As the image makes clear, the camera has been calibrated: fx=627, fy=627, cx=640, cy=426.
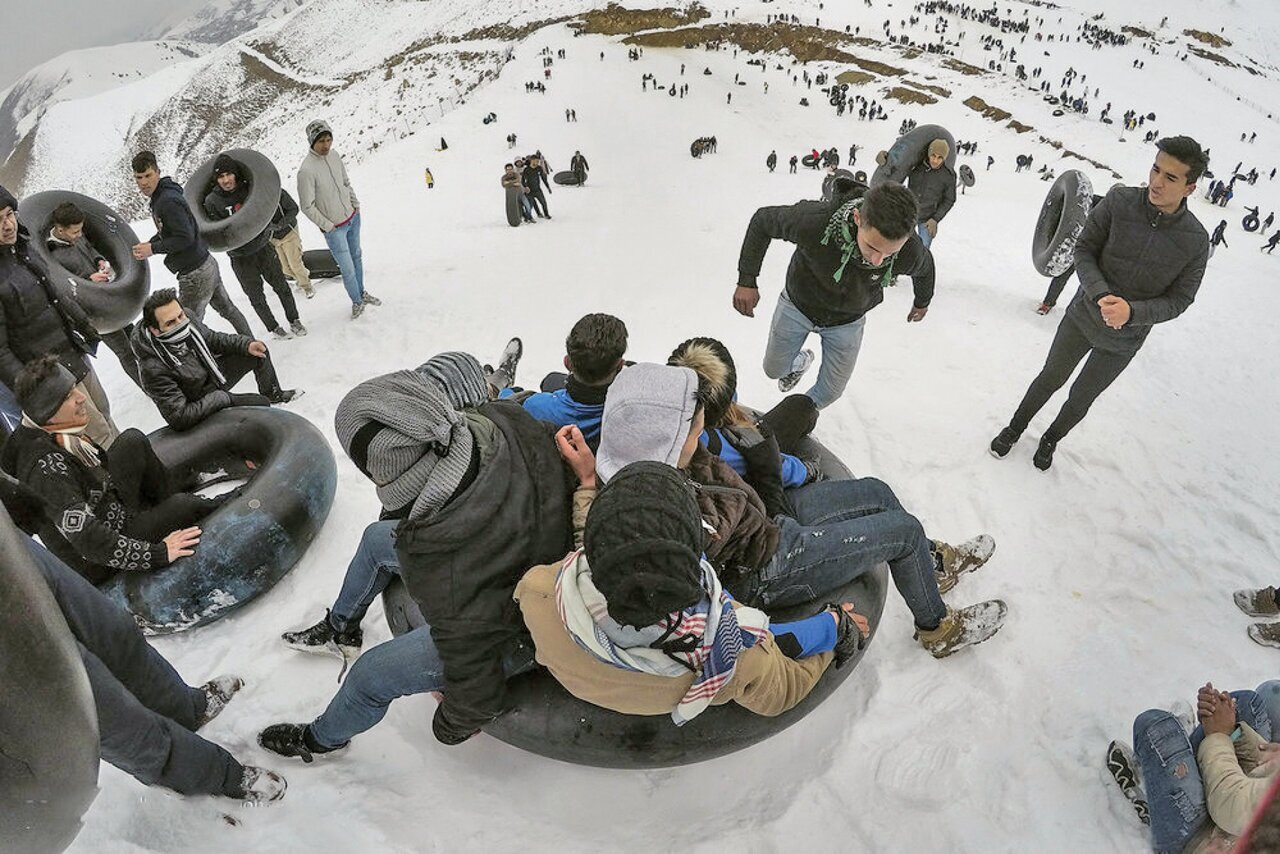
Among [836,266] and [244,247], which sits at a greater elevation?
[836,266]

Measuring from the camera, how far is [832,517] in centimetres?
258

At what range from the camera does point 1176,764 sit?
2.11 metres

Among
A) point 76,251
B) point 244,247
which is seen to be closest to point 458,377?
point 76,251

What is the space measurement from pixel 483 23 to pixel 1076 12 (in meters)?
38.7

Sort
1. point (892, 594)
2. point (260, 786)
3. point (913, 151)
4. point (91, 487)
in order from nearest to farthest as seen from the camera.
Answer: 1. point (260, 786)
2. point (91, 487)
3. point (892, 594)
4. point (913, 151)

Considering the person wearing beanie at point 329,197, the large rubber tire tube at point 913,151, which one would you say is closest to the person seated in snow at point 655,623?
the person wearing beanie at point 329,197

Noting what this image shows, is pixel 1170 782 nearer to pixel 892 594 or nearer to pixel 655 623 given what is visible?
pixel 892 594

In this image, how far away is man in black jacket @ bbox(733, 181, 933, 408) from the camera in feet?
9.67

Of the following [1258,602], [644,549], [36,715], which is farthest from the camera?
[1258,602]

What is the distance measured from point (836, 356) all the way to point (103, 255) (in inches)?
219

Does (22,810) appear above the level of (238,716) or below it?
above

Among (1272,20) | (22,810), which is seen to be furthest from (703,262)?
(1272,20)

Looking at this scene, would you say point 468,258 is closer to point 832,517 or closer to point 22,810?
point 832,517

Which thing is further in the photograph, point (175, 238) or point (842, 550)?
point (175, 238)
